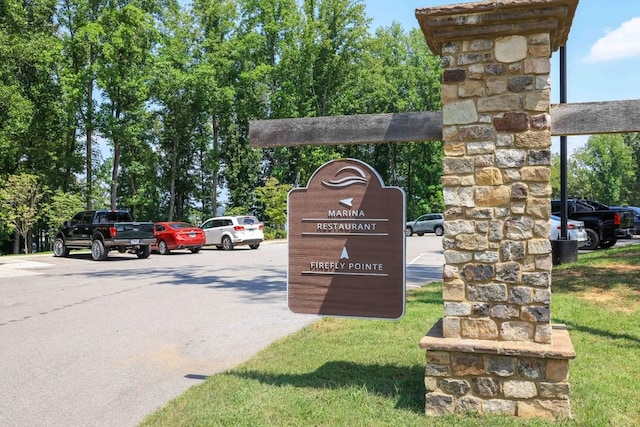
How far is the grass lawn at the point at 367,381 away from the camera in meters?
4.33

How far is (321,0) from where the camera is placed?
4100 centimetres

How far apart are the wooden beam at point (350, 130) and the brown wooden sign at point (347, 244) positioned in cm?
29

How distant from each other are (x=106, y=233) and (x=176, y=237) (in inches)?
150

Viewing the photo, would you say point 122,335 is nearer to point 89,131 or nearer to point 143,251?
point 143,251

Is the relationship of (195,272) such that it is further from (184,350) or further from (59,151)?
(59,151)

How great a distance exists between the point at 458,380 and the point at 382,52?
161 ft

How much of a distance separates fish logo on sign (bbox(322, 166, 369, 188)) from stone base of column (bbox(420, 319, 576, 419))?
1.52 metres

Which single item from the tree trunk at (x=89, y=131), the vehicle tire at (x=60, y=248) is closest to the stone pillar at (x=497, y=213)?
the vehicle tire at (x=60, y=248)

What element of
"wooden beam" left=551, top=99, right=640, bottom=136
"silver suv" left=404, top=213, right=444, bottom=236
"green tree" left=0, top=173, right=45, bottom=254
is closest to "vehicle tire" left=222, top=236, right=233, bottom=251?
"green tree" left=0, top=173, right=45, bottom=254

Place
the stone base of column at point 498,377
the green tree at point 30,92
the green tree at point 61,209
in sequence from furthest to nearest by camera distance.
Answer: the green tree at point 30,92
the green tree at point 61,209
the stone base of column at point 498,377

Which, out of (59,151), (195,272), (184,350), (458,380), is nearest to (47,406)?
(184,350)

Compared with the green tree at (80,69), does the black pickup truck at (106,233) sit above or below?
below

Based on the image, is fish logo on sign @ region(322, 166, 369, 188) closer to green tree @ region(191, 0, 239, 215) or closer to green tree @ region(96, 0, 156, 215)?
green tree @ region(96, 0, 156, 215)

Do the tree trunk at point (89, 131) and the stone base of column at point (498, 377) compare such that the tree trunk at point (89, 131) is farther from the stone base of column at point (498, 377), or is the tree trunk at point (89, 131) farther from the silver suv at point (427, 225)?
A: the stone base of column at point (498, 377)
